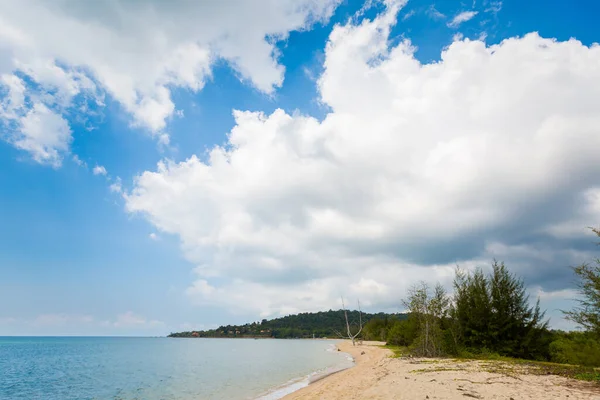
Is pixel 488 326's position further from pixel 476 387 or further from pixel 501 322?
pixel 476 387

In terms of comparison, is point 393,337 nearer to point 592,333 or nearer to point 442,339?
point 442,339

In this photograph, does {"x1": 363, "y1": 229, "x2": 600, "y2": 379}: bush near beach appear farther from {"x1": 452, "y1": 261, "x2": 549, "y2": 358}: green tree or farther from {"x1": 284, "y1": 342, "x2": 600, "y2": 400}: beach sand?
{"x1": 284, "y1": 342, "x2": 600, "y2": 400}: beach sand

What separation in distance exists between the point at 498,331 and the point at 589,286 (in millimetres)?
14886

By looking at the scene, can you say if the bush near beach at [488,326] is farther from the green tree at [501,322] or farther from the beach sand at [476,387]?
the beach sand at [476,387]

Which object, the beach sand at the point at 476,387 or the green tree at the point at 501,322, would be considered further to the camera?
the green tree at the point at 501,322

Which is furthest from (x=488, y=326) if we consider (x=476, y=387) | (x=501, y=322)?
(x=476, y=387)

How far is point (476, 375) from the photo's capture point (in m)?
17.7

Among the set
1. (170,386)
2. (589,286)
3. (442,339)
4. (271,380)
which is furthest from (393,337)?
(589,286)

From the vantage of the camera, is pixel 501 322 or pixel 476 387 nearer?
pixel 476 387

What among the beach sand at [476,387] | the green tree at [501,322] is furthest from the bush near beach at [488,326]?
the beach sand at [476,387]

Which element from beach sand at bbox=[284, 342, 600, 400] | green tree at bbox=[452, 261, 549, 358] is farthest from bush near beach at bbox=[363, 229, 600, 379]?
beach sand at bbox=[284, 342, 600, 400]

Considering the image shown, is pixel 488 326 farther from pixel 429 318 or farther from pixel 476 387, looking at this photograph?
pixel 476 387

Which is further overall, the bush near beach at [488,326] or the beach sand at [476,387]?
the bush near beach at [488,326]

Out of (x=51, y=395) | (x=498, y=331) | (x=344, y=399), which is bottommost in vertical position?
(x=51, y=395)
